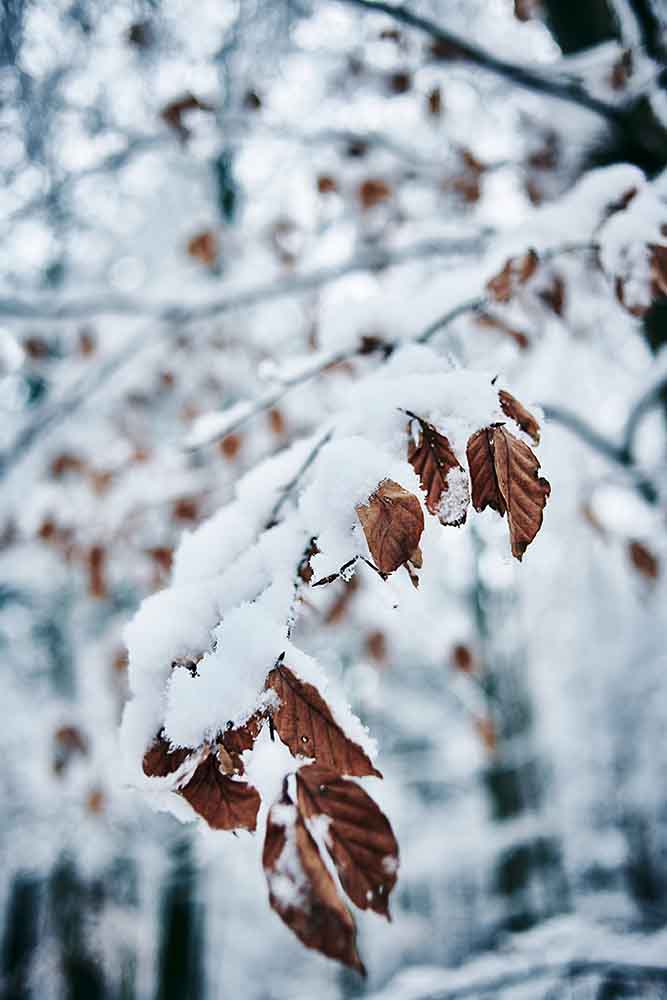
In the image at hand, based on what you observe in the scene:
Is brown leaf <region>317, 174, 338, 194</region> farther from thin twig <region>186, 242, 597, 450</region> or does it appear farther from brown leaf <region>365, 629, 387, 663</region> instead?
brown leaf <region>365, 629, 387, 663</region>

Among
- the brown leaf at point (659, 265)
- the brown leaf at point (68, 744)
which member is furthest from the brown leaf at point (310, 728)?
the brown leaf at point (68, 744)

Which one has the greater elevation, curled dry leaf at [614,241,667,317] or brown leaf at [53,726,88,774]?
curled dry leaf at [614,241,667,317]

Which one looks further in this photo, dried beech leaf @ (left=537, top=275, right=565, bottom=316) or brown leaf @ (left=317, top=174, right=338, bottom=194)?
brown leaf @ (left=317, top=174, right=338, bottom=194)

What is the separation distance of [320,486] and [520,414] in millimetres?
326

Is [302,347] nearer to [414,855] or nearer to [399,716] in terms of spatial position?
[414,855]

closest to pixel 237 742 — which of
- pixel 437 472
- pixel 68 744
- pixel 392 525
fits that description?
pixel 392 525

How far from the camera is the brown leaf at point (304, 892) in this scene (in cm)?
60

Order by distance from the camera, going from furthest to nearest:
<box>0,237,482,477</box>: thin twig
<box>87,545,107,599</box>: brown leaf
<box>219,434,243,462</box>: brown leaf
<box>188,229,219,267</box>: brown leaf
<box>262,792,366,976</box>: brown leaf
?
<box>188,229,219,267</box>: brown leaf, <box>87,545,107,599</box>: brown leaf, <box>219,434,243,462</box>: brown leaf, <box>0,237,482,477</box>: thin twig, <box>262,792,366,976</box>: brown leaf

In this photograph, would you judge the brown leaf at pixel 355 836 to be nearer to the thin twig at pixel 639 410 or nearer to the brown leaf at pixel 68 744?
the thin twig at pixel 639 410

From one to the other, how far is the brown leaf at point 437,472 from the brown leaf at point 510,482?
1.0 inches

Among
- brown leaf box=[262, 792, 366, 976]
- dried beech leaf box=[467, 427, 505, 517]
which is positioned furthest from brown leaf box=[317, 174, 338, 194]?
brown leaf box=[262, 792, 366, 976]

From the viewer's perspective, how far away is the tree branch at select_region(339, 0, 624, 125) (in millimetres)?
1407

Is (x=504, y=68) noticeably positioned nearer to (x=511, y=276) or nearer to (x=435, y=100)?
(x=511, y=276)

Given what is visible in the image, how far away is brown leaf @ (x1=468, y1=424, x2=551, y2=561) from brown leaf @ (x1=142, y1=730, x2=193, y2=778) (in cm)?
48
